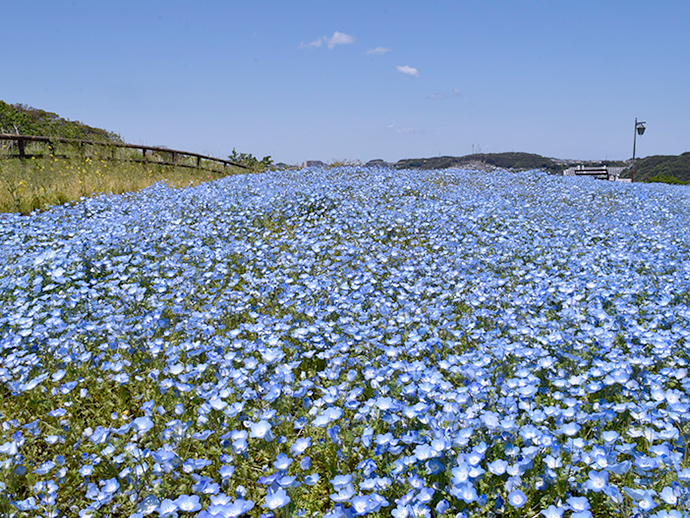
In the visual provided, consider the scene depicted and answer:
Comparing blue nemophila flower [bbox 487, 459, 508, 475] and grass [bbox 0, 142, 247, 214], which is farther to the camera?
grass [bbox 0, 142, 247, 214]

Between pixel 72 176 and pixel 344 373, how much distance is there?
34.6ft

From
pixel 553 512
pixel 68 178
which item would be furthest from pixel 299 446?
pixel 68 178

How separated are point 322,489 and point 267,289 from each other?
2.33m

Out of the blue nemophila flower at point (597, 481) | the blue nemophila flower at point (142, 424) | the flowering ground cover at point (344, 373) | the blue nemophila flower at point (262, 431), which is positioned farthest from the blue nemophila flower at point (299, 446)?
the blue nemophila flower at point (597, 481)

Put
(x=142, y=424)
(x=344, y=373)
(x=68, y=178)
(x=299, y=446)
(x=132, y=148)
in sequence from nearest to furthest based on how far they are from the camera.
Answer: (x=299, y=446), (x=142, y=424), (x=344, y=373), (x=68, y=178), (x=132, y=148)

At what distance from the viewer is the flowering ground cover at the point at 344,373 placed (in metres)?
2.23

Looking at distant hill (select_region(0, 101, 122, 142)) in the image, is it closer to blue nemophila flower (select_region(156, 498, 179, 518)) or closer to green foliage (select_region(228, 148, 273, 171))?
green foliage (select_region(228, 148, 273, 171))

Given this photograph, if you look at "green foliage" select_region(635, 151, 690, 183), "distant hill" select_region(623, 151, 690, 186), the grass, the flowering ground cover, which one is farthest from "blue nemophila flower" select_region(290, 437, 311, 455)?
"green foliage" select_region(635, 151, 690, 183)

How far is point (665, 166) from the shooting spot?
108875 mm

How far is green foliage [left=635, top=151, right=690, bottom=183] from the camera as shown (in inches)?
3969

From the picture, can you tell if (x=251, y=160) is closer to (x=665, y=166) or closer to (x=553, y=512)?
(x=553, y=512)

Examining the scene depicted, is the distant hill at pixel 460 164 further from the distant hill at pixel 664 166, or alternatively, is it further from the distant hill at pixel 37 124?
the distant hill at pixel 664 166

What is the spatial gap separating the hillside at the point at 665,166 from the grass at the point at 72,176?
107 meters

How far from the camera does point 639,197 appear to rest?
36.9ft
